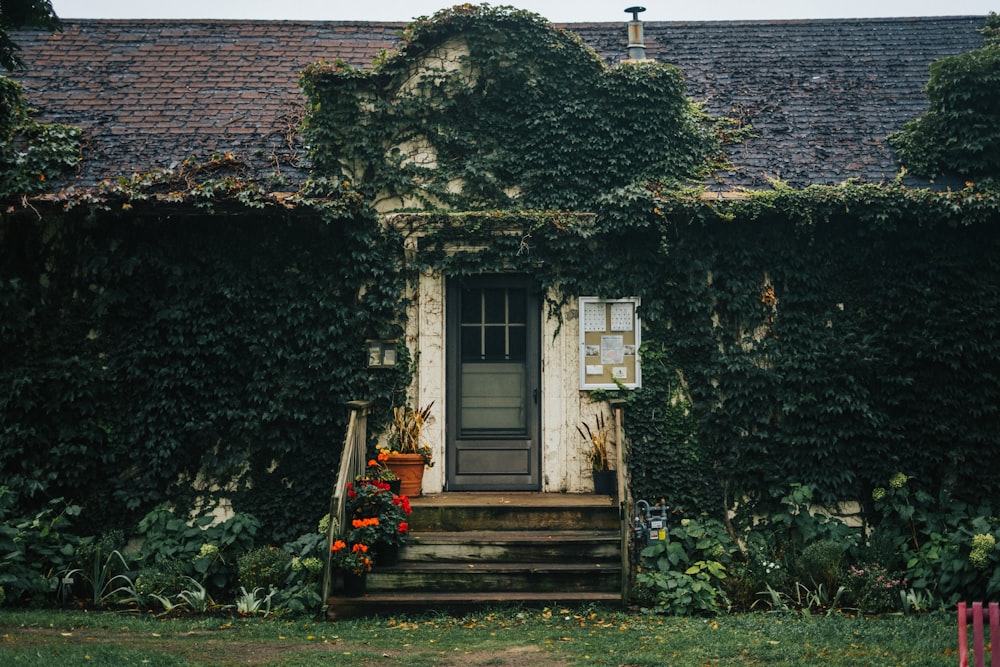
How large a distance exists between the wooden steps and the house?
79 cm

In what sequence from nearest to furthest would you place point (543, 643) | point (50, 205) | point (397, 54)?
point (543, 643) → point (50, 205) → point (397, 54)

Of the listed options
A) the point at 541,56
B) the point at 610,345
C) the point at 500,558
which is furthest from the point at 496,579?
the point at 541,56

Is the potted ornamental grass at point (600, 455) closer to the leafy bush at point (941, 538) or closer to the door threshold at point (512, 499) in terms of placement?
the door threshold at point (512, 499)

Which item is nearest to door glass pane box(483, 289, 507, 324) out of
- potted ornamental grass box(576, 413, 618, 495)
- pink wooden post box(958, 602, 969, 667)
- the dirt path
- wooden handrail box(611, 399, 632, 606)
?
potted ornamental grass box(576, 413, 618, 495)

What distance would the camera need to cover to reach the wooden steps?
301 inches

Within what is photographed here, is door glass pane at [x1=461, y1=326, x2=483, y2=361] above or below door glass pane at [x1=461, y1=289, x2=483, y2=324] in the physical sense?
below

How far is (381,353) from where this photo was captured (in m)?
9.20

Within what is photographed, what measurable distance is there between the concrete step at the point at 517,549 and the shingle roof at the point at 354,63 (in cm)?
396

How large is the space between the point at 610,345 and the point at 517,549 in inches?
92.5

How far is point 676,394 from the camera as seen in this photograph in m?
9.20

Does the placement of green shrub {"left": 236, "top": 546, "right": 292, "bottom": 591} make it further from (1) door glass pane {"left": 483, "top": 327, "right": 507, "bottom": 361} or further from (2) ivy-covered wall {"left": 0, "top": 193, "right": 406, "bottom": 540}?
(1) door glass pane {"left": 483, "top": 327, "right": 507, "bottom": 361}

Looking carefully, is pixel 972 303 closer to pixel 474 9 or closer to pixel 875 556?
pixel 875 556

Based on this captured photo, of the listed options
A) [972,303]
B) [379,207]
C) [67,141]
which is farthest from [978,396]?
[67,141]

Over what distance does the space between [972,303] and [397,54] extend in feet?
20.5
